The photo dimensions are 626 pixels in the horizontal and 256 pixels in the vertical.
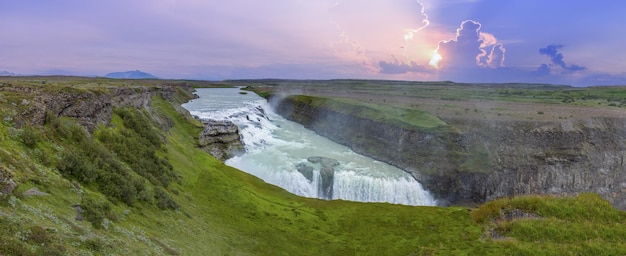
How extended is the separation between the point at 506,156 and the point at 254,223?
162 feet

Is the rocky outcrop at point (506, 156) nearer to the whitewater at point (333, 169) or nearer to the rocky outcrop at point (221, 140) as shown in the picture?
the whitewater at point (333, 169)

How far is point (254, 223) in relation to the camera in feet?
93.4

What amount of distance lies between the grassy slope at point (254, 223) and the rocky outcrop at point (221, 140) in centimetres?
1110

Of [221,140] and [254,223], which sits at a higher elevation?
[221,140]

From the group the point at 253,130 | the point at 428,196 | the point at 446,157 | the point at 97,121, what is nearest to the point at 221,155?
the point at 253,130

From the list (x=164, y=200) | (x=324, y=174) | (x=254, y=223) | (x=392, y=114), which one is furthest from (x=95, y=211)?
(x=392, y=114)

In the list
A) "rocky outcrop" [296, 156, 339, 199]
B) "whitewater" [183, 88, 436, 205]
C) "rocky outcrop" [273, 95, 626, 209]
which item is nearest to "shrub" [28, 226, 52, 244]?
"whitewater" [183, 88, 436, 205]

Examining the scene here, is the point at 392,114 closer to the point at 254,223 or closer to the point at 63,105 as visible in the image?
the point at 254,223

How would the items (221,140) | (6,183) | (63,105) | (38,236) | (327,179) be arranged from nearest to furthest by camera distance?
(38,236)
(6,183)
(63,105)
(327,179)
(221,140)

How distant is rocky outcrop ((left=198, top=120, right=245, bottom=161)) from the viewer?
53.4 metres

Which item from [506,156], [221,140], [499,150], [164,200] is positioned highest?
[164,200]

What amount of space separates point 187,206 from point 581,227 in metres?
29.3

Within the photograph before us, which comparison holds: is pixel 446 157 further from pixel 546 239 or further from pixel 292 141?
pixel 546 239

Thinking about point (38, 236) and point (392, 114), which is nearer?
point (38, 236)
